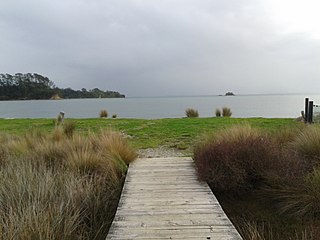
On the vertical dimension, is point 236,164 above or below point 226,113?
above

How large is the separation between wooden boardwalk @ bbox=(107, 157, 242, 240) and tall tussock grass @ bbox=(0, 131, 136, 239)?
0.43 metres

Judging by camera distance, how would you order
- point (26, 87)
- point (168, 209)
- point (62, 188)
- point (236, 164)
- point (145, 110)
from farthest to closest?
point (26, 87)
point (145, 110)
point (236, 164)
point (62, 188)
point (168, 209)

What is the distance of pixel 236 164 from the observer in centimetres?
521

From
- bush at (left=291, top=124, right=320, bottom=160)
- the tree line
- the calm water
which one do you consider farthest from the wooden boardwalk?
the tree line

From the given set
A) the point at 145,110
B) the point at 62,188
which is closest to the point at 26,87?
the point at 145,110

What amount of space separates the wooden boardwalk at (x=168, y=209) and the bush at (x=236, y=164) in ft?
1.01

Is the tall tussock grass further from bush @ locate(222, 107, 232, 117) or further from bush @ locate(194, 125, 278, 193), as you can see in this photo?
bush @ locate(222, 107, 232, 117)

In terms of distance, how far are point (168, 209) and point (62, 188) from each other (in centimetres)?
161

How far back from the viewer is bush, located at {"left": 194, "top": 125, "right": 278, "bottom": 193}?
5.11 metres

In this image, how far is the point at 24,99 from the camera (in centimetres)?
8450

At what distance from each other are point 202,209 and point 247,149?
2.01 metres

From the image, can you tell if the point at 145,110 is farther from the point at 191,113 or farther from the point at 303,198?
the point at 303,198

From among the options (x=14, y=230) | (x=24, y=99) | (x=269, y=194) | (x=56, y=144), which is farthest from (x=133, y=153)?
(x=24, y=99)

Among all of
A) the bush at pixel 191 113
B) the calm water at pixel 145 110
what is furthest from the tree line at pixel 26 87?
the bush at pixel 191 113
